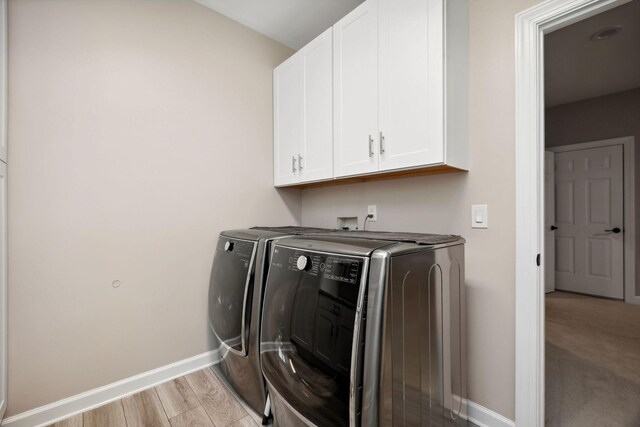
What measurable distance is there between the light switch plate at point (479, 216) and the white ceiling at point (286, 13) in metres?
1.60

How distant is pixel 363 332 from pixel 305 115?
162cm

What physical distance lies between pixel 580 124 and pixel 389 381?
4.89 metres

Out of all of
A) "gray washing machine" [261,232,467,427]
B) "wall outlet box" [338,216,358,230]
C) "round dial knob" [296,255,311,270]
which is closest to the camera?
"gray washing machine" [261,232,467,427]

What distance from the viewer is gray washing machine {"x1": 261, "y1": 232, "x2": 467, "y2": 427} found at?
3.24ft

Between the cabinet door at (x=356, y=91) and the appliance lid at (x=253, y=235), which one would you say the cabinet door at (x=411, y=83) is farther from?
the appliance lid at (x=253, y=235)

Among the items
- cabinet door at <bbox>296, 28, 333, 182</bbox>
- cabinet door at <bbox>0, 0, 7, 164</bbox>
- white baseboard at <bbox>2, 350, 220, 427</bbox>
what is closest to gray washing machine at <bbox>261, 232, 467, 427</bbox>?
cabinet door at <bbox>296, 28, 333, 182</bbox>

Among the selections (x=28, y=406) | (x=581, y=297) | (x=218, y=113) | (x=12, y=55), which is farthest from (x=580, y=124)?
(x=28, y=406)

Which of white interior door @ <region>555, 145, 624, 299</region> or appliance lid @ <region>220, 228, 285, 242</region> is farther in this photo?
white interior door @ <region>555, 145, 624, 299</region>

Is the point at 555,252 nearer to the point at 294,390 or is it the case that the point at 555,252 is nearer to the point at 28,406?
the point at 294,390

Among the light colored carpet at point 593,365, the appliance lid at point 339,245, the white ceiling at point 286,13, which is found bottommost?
the light colored carpet at point 593,365

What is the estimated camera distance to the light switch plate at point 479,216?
5.07 feet

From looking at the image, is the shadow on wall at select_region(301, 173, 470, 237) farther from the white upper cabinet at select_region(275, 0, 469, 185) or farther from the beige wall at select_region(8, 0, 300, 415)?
the beige wall at select_region(8, 0, 300, 415)

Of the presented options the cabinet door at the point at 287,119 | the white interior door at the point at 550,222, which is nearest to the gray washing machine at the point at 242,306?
the cabinet door at the point at 287,119

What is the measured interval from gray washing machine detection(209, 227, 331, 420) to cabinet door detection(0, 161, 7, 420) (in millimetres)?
961
